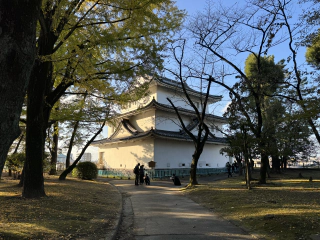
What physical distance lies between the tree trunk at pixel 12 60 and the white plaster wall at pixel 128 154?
21.9 m

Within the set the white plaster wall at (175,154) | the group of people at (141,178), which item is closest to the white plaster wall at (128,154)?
the white plaster wall at (175,154)

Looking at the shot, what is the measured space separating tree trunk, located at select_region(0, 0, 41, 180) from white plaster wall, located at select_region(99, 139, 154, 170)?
2187 centimetres

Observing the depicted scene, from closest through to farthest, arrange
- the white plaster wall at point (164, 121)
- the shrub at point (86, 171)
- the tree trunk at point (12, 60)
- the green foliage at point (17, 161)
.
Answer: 1. the tree trunk at point (12, 60)
2. the green foliage at point (17, 161)
3. the shrub at point (86, 171)
4. the white plaster wall at point (164, 121)

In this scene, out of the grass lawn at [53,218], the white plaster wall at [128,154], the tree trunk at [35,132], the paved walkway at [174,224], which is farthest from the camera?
the white plaster wall at [128,154]

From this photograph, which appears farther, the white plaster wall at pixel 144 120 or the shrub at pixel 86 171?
the white plaster wall at pixel 144 120

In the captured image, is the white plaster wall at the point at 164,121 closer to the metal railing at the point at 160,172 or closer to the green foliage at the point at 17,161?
the metal railing at the point at 160,172

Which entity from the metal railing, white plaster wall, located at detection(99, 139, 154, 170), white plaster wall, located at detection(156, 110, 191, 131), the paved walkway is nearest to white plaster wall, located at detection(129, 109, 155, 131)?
white plaster wall, located at detection(156, 110, 191, 131)

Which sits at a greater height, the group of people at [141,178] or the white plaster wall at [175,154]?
the white plaster wall at [175,154]

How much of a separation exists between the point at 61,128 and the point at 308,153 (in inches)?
1112

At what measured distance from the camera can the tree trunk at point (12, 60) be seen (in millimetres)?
3816

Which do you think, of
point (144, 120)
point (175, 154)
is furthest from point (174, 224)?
point (144, 120)

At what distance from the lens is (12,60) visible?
3.90 meters

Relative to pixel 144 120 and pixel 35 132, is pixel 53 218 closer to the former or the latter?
pixel 35 132

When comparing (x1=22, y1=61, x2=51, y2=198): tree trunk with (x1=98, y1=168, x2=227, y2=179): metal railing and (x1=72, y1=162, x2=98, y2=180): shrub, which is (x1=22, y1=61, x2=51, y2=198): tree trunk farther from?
(x1=98, y1=168, x2=227, y2=179): metal railing
